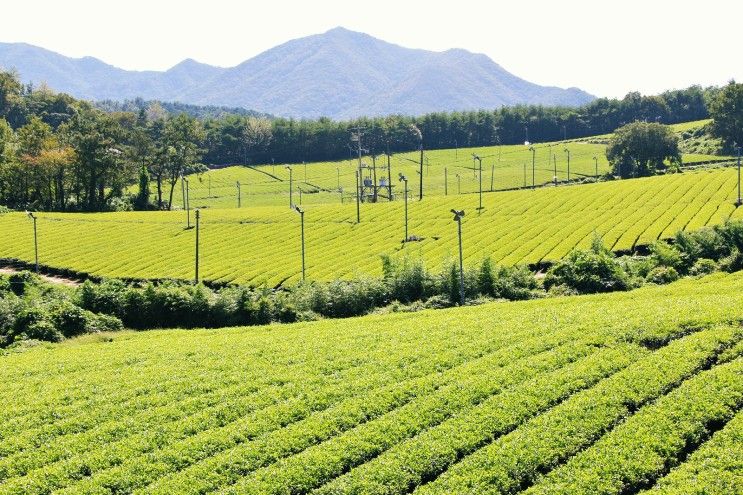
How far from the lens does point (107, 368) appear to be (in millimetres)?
31297

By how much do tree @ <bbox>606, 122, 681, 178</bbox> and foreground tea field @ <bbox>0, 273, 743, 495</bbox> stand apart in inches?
4459

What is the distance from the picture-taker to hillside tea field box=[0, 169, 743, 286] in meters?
71.2

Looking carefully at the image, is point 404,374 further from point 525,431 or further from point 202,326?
point 202,326

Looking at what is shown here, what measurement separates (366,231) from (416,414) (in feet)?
222

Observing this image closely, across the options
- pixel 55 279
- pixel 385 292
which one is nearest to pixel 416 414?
pixel 385 292

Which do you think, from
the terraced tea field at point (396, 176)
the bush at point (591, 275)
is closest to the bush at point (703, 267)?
the bush at point (591, 275)

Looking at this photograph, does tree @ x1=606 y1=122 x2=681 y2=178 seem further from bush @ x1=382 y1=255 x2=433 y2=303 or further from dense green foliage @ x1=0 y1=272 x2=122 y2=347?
dense green foliage @ x1=0 y1=272 x2=122 y2=347

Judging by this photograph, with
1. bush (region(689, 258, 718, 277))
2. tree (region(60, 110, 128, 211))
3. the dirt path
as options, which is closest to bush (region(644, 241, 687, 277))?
bush (region(689, 258, 718, 277))

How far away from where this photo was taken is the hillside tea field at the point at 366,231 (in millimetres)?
71250

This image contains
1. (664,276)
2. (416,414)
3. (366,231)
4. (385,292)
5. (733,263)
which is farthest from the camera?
(366,231)

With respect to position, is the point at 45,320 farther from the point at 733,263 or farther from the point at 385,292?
the point at 733,263

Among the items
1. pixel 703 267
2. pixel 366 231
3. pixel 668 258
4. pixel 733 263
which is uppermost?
pixel 366 231

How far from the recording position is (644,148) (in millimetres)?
136625

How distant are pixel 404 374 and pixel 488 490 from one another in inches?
329
